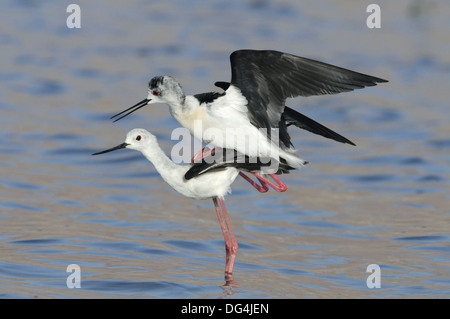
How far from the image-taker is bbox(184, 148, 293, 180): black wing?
30.0 feet

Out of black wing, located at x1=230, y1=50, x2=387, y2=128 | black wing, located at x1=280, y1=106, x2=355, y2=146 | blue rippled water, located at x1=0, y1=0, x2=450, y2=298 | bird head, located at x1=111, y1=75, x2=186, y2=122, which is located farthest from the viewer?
black wing, located at x1=280, y1=106, x2=355, y2=146

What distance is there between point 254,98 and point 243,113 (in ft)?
0.56

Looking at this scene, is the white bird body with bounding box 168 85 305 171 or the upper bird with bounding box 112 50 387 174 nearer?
the upper bird with bounding box 112 50 387 174

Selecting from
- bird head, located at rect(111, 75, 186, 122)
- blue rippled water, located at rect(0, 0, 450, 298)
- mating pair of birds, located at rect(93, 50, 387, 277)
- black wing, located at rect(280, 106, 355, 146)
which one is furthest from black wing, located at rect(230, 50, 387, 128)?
blue rippled water, located at rect(0, 0, 450, 298)

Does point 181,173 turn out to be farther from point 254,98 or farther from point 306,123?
point 306,123

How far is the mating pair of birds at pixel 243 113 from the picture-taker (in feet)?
29.2

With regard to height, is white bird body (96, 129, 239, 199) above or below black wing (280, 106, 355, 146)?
below

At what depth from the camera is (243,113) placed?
916 cm

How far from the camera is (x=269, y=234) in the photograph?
11.3 m

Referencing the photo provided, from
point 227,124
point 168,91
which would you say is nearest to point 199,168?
point 227,124

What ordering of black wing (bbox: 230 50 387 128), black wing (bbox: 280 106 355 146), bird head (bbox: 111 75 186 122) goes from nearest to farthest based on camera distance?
black wing (bbox: 230 50 387 128) < bird head (bbox: 111 75 186 122) < black wing (bbox: 280 106 355 146)

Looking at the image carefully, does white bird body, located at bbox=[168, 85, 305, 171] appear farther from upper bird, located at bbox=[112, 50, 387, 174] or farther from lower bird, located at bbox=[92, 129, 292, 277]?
lower bird, located at bbox=[92, 129, 292, 277]

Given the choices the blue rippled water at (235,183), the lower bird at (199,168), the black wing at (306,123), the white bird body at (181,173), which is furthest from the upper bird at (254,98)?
the blue rippled water at (235,183)

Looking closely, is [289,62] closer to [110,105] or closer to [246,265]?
[246,265]
